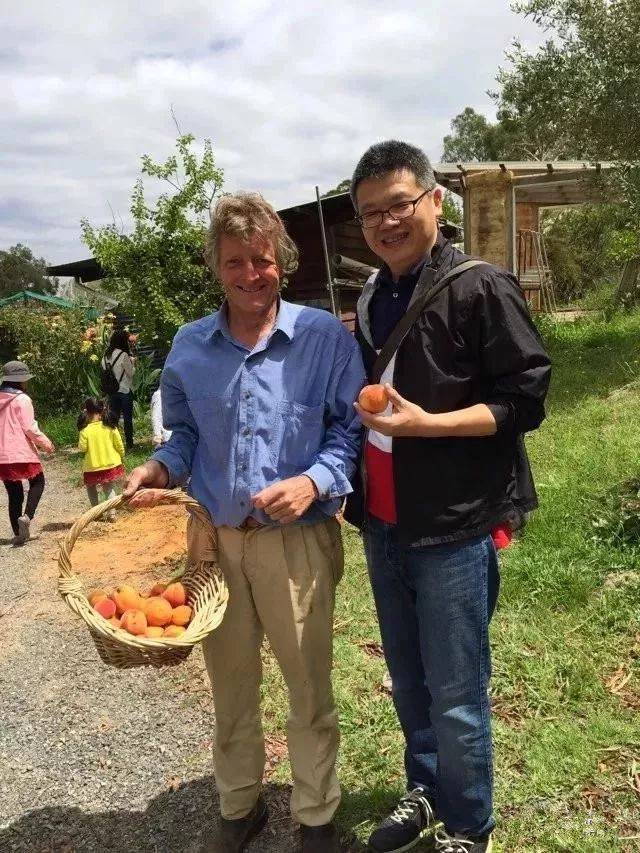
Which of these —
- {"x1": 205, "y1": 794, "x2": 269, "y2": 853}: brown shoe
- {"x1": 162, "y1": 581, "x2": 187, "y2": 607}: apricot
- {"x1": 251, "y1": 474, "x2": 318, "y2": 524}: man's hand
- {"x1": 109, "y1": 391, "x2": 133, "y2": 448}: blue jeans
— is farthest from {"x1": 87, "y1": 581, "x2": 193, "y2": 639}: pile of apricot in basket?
{"x1": 109, "y1": 391, "x2": 133, "y2": 448}: blue jeans

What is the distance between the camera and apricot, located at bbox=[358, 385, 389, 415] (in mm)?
1783

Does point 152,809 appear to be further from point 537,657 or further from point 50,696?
point 537,657

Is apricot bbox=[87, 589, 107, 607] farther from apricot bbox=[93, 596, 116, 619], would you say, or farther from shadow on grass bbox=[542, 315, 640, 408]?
shadow on grass bbox=[542, 315, 640, 408]

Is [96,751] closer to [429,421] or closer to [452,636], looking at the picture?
[452,636]

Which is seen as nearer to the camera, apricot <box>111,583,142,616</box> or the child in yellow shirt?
apricot <box>111,583,142,616</box>

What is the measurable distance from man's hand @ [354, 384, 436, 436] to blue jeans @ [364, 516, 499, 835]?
1.22ft

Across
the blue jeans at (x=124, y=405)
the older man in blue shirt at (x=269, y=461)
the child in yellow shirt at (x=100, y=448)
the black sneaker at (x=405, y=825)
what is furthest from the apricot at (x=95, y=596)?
the blue jeans at (x=124, y=405)

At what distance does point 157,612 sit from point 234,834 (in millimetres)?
940

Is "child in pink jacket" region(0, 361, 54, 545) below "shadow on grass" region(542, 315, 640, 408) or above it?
above

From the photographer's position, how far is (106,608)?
2.10 metres

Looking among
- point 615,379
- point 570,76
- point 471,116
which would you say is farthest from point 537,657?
point 471,116

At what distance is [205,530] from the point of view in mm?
2150

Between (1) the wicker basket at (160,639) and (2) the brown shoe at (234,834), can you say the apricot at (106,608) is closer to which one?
(1) the wicker basket at (160,639)

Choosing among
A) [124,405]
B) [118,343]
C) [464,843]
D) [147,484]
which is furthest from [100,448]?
[464,843]
